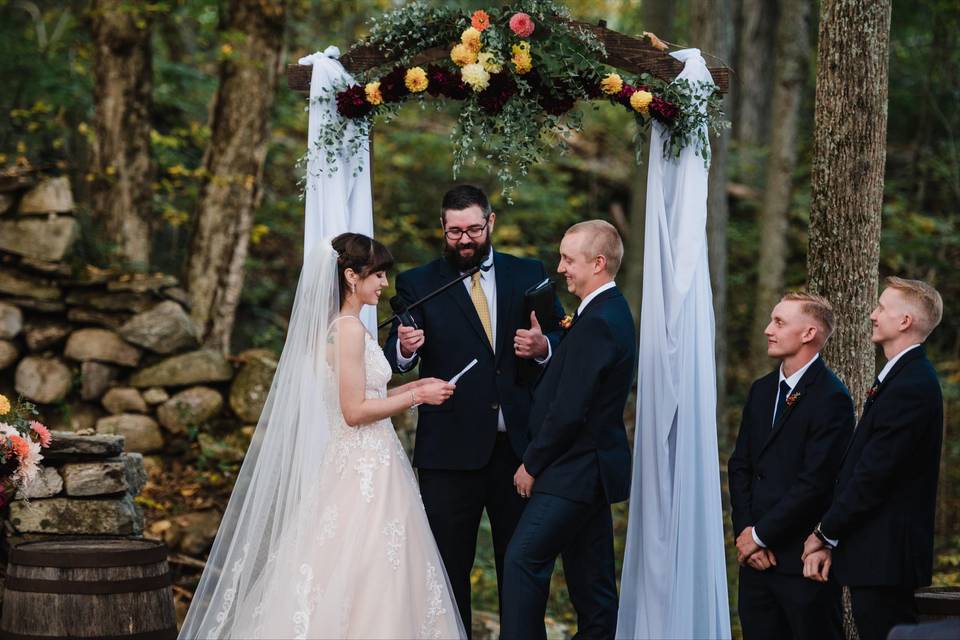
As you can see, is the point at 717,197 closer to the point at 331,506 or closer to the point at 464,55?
the point at 464,55

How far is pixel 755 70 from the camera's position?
16.7 metres

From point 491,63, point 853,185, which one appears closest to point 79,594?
point 491,63

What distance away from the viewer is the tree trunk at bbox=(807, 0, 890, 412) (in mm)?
5555

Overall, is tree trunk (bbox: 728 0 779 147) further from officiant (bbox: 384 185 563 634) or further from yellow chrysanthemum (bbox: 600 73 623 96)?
officiant (bbox: 384 185 563 634)

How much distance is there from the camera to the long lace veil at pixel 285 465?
4465 millimetres

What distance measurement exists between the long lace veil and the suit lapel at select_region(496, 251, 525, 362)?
31.6 inches

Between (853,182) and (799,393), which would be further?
(853,182)

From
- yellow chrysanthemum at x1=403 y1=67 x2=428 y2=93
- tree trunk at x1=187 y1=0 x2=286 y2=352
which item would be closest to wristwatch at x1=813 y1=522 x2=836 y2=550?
yellow chrysanthemum at x1=403 y1=67 x2=428 y2=93

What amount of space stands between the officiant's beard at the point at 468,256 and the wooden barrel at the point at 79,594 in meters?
1.78

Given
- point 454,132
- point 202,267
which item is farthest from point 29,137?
point 454,132

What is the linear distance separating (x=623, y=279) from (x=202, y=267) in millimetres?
6692

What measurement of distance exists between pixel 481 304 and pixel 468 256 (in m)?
0.24

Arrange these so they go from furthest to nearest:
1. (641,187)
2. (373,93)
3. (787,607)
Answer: (641,187)
(373,93)
(787,607)

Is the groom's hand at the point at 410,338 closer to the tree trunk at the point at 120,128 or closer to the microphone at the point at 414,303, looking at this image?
the microphone at the point at 414,303
